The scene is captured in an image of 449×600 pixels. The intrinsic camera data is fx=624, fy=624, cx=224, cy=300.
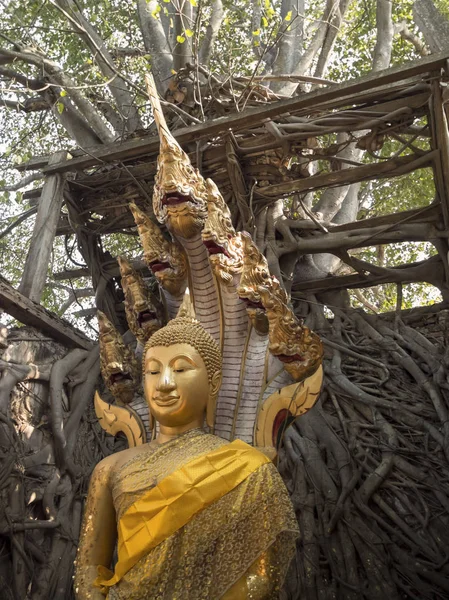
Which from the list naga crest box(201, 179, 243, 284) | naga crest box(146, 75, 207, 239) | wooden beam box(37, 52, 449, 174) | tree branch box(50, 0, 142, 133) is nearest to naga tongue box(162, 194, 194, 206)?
naga crest box(146, 75, 207, 239)

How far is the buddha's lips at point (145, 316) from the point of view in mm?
2893

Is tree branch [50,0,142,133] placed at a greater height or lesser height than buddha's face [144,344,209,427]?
greater

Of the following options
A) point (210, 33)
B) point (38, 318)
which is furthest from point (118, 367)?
point (210, 33)

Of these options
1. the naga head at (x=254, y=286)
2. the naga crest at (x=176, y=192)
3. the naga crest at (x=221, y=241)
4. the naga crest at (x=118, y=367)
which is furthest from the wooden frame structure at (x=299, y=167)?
the naga head at (x=254, y=286)

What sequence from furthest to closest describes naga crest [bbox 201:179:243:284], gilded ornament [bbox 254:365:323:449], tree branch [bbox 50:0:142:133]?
1. tree branch [bbox 50:0:142:133]
2. naga crest [bbox 201:179:243:284]
3. gilded ornament [bbox 254:365:323:449]

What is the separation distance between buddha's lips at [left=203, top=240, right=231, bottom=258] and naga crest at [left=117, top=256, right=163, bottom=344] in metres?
0.39

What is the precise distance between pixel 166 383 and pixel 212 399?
24 centimetres

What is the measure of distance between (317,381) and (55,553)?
2169 mm

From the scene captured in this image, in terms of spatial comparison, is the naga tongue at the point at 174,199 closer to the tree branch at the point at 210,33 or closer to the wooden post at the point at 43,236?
the wooden post at the point at 43,236

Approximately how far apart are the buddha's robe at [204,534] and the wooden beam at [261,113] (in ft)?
9.72

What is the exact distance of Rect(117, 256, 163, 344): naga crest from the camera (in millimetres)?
2891

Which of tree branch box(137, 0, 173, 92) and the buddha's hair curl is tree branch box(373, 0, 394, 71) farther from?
the buddha's hair curl

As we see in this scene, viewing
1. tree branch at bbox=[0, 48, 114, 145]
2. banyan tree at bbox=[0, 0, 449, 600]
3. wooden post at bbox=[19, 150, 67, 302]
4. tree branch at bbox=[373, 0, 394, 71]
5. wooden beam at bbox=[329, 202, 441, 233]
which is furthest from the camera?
tree branch at bbox=[373, 0, 394, 71]

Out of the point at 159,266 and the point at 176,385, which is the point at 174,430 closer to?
the point at 176,385
